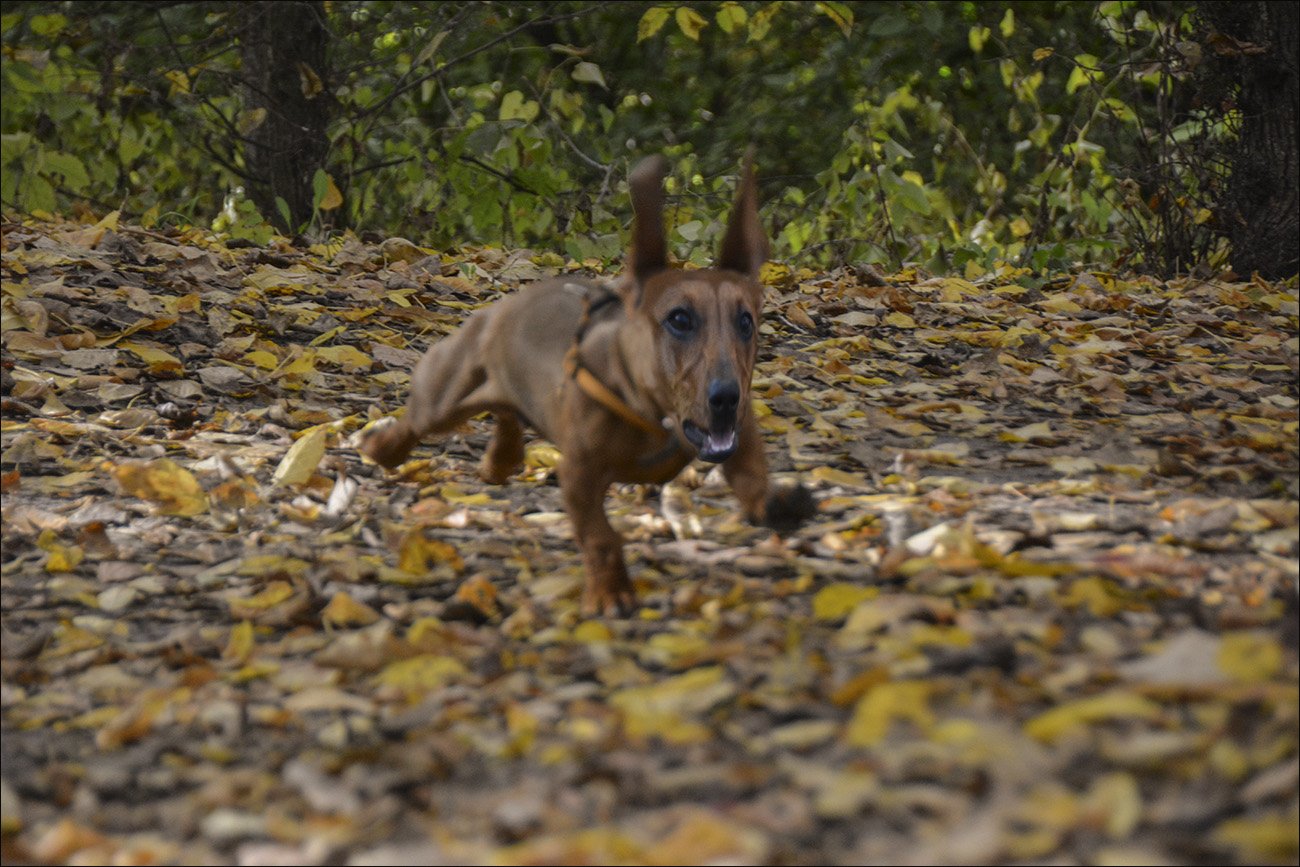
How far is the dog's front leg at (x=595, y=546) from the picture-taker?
9.43ft

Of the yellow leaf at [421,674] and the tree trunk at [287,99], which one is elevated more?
the tree trunk at [287,99]

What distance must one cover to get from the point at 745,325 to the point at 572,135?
5894mm

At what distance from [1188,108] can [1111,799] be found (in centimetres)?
514

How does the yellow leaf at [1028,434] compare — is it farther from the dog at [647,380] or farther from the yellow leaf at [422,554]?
the yellow leaf at [422,554]

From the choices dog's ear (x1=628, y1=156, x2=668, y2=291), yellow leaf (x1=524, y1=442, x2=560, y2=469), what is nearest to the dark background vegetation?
yellow leaf (x1=524, y1=442, x2=560, y2=469)

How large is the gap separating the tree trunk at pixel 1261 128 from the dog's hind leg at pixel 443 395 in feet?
11.5

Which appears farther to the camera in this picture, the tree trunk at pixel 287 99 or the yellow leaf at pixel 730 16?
the tree trunk at pixel 287 99

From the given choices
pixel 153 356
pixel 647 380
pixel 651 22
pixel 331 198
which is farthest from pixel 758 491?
pixel 331 198

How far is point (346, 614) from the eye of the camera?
9.66 feet

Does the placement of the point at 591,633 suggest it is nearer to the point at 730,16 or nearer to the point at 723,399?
the point at 723,399

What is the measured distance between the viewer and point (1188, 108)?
20.9ft

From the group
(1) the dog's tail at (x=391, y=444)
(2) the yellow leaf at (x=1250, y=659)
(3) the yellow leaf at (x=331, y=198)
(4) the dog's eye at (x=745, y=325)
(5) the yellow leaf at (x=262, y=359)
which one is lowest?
(2) the yellow leaf at (x=1250, y=659)

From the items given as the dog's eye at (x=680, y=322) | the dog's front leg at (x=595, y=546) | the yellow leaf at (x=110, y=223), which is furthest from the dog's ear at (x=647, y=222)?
the yellow leaf at (x=110, y=223)

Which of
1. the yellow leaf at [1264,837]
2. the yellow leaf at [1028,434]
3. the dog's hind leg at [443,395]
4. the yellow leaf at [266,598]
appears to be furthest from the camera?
the yellow leaf at [1028,434]
